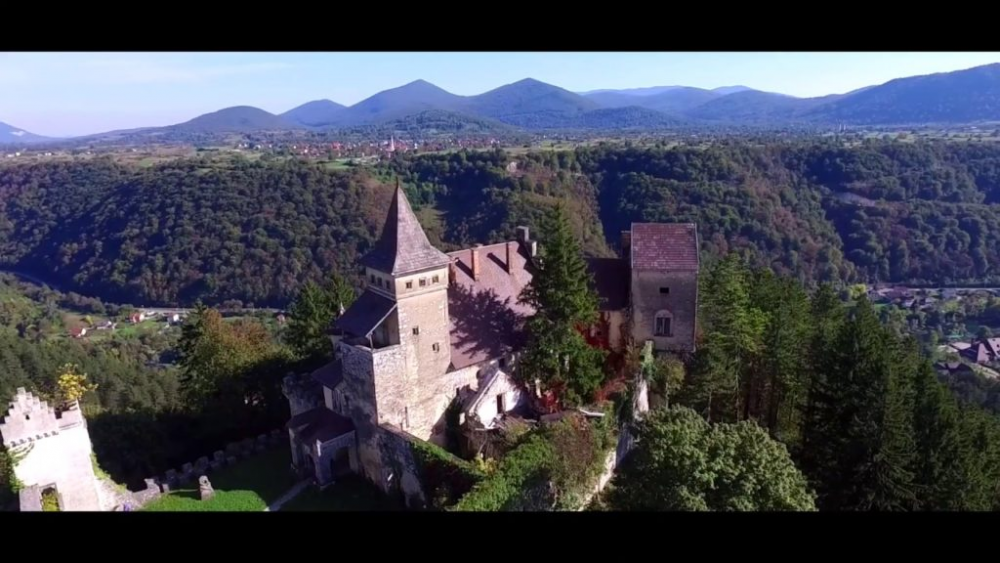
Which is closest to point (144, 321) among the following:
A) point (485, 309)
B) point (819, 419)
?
point (485, 309)

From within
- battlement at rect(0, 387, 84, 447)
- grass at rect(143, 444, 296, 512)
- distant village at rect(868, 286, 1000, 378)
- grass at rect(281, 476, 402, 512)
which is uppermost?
battlement at rect(0, 387, 84, 447)

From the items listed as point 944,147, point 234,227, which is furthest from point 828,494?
point 944,147

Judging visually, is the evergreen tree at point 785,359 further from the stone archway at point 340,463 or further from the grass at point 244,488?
the grass at point 244,488

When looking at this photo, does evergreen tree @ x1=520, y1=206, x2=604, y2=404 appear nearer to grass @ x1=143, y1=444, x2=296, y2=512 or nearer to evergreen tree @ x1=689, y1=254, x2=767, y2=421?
evergreen tree @ x1=689, y1=254, x2=767, y2=421

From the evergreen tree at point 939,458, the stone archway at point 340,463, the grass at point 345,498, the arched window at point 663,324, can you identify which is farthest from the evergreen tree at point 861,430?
the stone archway at point 340,463

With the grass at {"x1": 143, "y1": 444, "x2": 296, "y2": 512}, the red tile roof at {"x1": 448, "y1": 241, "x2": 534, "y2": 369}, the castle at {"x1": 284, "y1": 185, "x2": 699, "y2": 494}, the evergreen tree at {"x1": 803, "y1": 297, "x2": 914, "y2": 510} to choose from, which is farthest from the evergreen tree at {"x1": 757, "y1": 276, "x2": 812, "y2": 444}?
the grass at {"x1": 143, "y1": 444, "x2": 296, "y2": 512}
